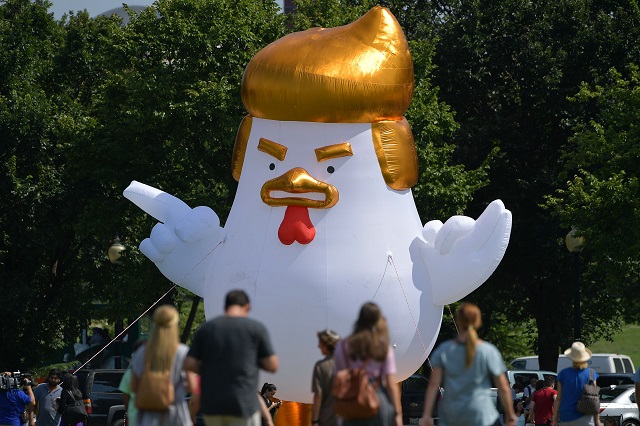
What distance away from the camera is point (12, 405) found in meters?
17.5

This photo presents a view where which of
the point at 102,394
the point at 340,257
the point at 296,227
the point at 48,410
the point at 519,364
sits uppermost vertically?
the point at 519,364

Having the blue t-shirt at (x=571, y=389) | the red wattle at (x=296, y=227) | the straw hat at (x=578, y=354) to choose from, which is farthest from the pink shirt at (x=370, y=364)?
the red wattle at (x=296, y=227)

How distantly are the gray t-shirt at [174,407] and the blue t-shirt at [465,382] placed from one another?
175 centimetres

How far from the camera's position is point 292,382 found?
558 inches

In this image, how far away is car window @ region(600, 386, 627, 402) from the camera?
2553 cm

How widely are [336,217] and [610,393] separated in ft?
42.5

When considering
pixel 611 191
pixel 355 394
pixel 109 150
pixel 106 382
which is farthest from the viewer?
pixel 109 150

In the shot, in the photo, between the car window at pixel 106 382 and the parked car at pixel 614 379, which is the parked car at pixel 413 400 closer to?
the car window at pixel 106 382

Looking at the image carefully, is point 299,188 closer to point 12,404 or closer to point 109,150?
point 12,404

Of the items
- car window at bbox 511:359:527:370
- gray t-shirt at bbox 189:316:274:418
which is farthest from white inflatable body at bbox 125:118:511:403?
car window at bbox 511:359:527:370

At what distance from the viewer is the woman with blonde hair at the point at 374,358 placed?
9.88 m

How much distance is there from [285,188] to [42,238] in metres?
17.5

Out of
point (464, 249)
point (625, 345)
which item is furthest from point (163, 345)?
point (625, 345)

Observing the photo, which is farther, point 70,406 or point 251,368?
point 70,406
